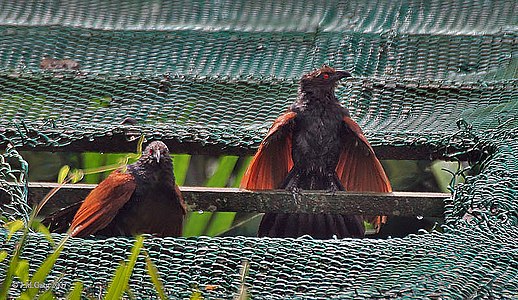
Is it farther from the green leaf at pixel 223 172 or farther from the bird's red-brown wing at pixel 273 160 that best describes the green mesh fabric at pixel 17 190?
the green leaf at pixel 223 172

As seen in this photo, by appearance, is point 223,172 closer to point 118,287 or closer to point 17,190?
point 17,190

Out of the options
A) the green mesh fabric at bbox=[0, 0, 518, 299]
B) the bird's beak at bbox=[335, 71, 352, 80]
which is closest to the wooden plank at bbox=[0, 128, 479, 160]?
the green mesh fabric at bbox=[0, 0, 518, 299]

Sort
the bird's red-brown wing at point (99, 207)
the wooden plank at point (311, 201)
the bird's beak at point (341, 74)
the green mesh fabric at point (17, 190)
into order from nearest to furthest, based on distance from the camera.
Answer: the green mesh fabric at point (17, 190)
the wooden plank at point (311, 201)
the bird's red-brown wing at point (99, 207)
the bird's beak at point (341, 74)

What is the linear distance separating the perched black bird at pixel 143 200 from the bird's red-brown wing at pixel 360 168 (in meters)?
0.74

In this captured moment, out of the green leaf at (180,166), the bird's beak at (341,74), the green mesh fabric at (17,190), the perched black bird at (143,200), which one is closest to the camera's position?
the green mesh fabric at (17,190)

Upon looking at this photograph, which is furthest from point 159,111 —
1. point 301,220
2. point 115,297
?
point 115,297

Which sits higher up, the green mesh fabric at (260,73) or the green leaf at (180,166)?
the green mesh fabric at (260,73)

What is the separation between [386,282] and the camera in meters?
2.05

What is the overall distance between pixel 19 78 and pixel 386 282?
2391 millimetres

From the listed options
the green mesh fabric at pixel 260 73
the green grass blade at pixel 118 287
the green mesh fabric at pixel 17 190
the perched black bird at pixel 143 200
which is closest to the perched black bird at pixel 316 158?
the green mesh fabric at pixel 260 73

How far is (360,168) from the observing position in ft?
12.6

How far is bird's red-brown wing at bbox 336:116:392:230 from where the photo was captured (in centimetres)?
358

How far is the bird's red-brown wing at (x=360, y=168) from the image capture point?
358 centimetres

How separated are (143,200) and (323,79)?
92 centimetres
